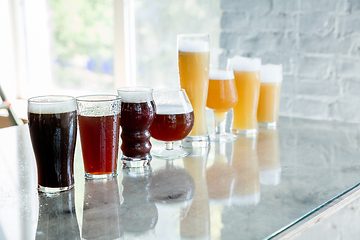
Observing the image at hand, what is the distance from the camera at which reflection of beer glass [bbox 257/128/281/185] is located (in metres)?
0.88

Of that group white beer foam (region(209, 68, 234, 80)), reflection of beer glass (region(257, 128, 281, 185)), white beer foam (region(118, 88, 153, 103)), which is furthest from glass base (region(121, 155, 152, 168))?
white beer foam (region(209, 68, 234, 80))

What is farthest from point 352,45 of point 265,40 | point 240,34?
point 240,34

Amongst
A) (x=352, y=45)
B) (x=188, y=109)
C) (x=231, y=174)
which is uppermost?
(x=352, y=45)

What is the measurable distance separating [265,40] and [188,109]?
3.84 feet

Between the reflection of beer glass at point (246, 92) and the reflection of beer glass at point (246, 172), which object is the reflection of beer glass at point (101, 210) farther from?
the reflection of beer glass at point (246, 92)

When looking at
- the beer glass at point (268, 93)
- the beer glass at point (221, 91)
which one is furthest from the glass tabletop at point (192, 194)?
the beer glass at point (268, 93)

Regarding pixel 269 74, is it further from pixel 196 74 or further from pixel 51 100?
pixel 51 100

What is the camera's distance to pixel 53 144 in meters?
0.76

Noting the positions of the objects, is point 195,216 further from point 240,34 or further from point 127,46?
point 127,46

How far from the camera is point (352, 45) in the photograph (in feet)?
5.98

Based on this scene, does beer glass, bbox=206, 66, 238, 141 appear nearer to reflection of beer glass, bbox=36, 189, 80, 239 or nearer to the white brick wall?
reflection of beer glass, bbox=36, 189, 80, 239

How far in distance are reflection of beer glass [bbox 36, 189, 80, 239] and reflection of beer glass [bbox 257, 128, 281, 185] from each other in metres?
0.37

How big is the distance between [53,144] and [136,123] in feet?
0.67

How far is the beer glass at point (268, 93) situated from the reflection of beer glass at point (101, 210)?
26.1 inches
